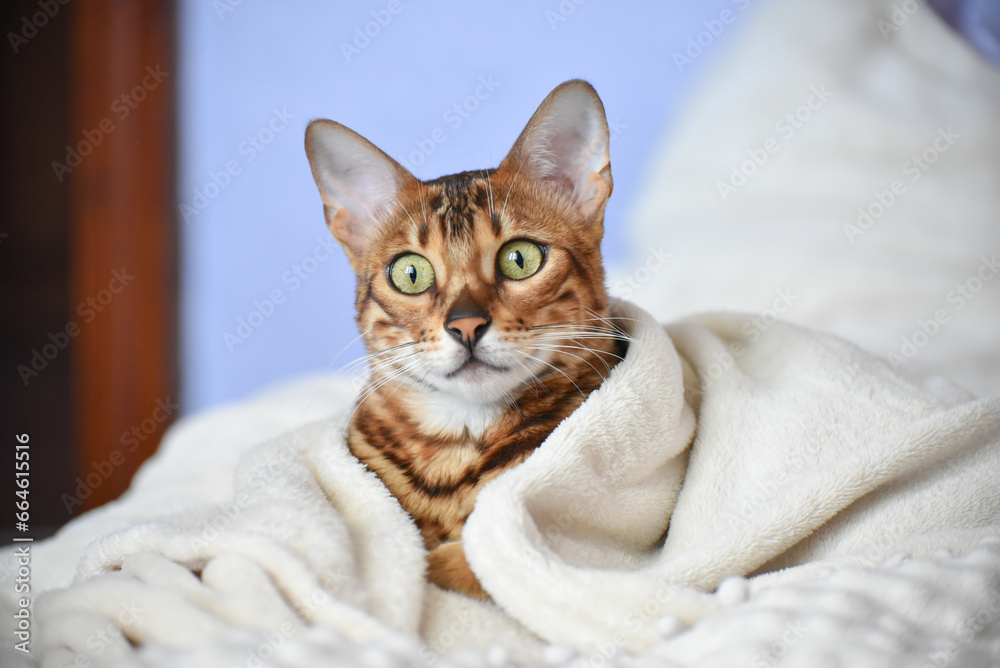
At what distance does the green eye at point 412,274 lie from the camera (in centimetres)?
95

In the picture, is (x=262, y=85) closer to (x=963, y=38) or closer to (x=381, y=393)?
(x=381, y=393)

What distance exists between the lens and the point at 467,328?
844 mm

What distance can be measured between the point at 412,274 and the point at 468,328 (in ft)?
0.52

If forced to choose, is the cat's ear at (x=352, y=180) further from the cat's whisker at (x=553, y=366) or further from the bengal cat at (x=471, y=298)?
the cat's whisker at (x=553, y=366)

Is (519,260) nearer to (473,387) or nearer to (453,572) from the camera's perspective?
(473,387)

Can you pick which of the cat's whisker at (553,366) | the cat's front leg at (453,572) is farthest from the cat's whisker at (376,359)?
the cat's front leg at (453,572)

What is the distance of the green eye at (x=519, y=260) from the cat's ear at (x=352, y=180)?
8.3 inches

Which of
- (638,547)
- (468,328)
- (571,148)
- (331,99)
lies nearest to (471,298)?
(468,328)

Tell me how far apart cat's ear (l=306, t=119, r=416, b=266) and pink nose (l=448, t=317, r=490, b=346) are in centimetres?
28

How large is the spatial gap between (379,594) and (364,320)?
0.44 metres

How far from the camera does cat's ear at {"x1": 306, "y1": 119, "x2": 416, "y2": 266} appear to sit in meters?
0.97

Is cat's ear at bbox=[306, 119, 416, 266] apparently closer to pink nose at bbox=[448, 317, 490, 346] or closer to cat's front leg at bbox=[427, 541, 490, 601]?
pink nose at bbox=[448, 317, 490, 346]

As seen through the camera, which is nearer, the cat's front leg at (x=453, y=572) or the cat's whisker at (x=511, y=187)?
the cat's front leg at (x=453, y=572)

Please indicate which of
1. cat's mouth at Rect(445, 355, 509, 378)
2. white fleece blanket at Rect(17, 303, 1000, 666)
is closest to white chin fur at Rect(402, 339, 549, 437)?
cat's mouth at Rect(445, 355, 509, 378)
